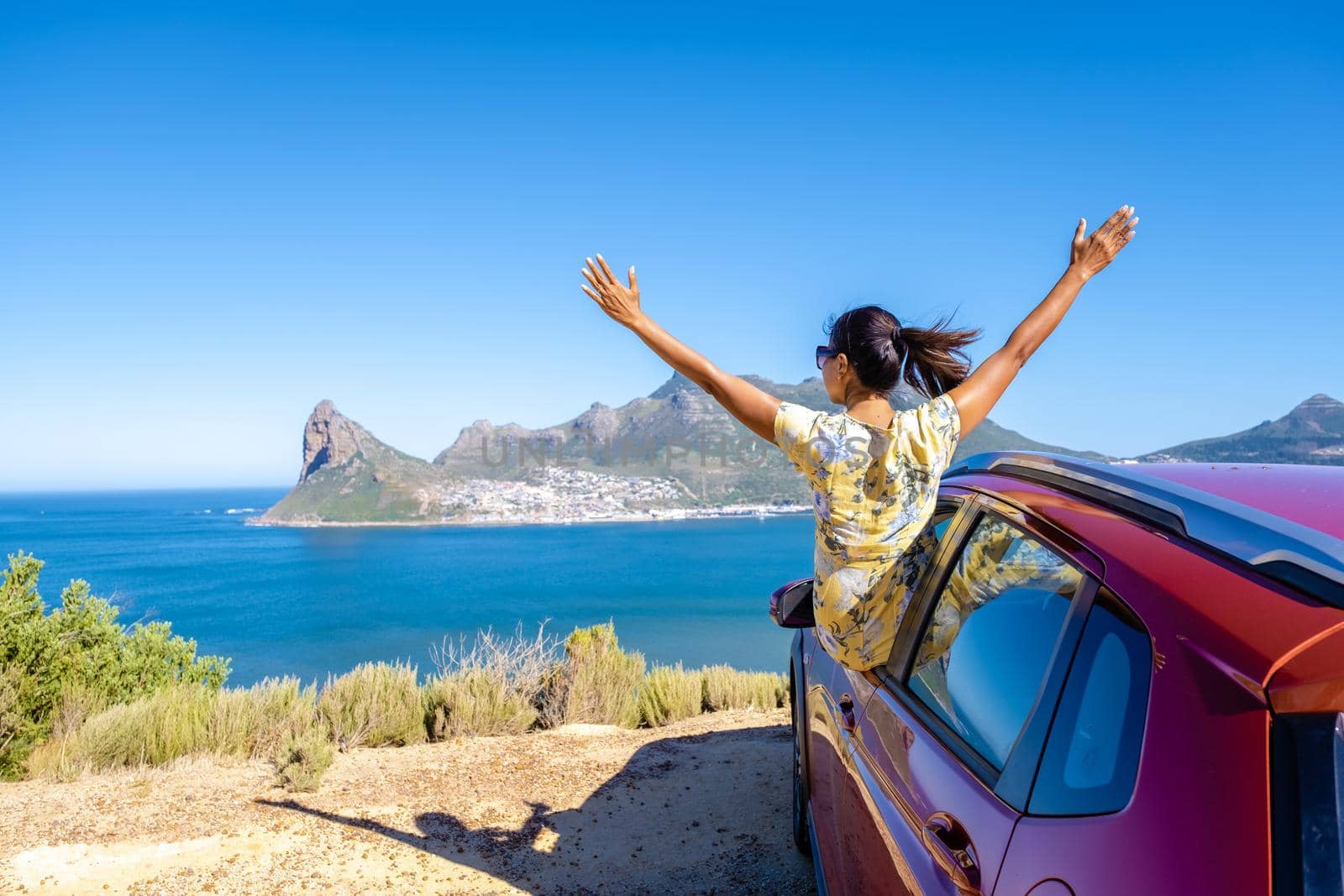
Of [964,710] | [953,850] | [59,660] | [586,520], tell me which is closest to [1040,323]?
[964,710]

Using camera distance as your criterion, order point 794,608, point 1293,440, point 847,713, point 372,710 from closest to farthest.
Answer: point 847,713 < point 1293,440 < point 794,608 < point 372,710

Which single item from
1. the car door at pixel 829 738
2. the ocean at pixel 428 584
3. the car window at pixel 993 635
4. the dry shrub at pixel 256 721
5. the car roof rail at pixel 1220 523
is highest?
the car roof rail at pixel 1220 523

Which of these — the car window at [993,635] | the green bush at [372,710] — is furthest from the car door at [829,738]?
Result: the green bush at [372,710]

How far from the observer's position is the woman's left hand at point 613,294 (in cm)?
248

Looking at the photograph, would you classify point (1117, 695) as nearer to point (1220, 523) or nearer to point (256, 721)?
point (1220, 523)

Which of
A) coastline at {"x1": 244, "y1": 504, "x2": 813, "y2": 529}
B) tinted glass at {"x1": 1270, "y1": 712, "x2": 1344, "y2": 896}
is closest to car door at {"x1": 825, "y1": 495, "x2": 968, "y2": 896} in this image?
tinted glass at {"x1": 1270, "y1": 712, "x2": 1344, "y2": 896}

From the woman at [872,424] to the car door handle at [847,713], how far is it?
0.17 meters

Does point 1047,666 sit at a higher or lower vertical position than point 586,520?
higher

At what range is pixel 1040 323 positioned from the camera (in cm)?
244

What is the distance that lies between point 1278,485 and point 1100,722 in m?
0.67

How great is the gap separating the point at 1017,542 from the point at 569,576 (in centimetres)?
7049

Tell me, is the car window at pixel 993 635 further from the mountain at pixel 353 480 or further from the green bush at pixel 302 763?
the mountain at pixel 353 480

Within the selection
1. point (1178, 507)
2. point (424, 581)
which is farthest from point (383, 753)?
point (424, 581)

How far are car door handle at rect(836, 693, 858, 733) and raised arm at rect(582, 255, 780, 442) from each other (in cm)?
87
